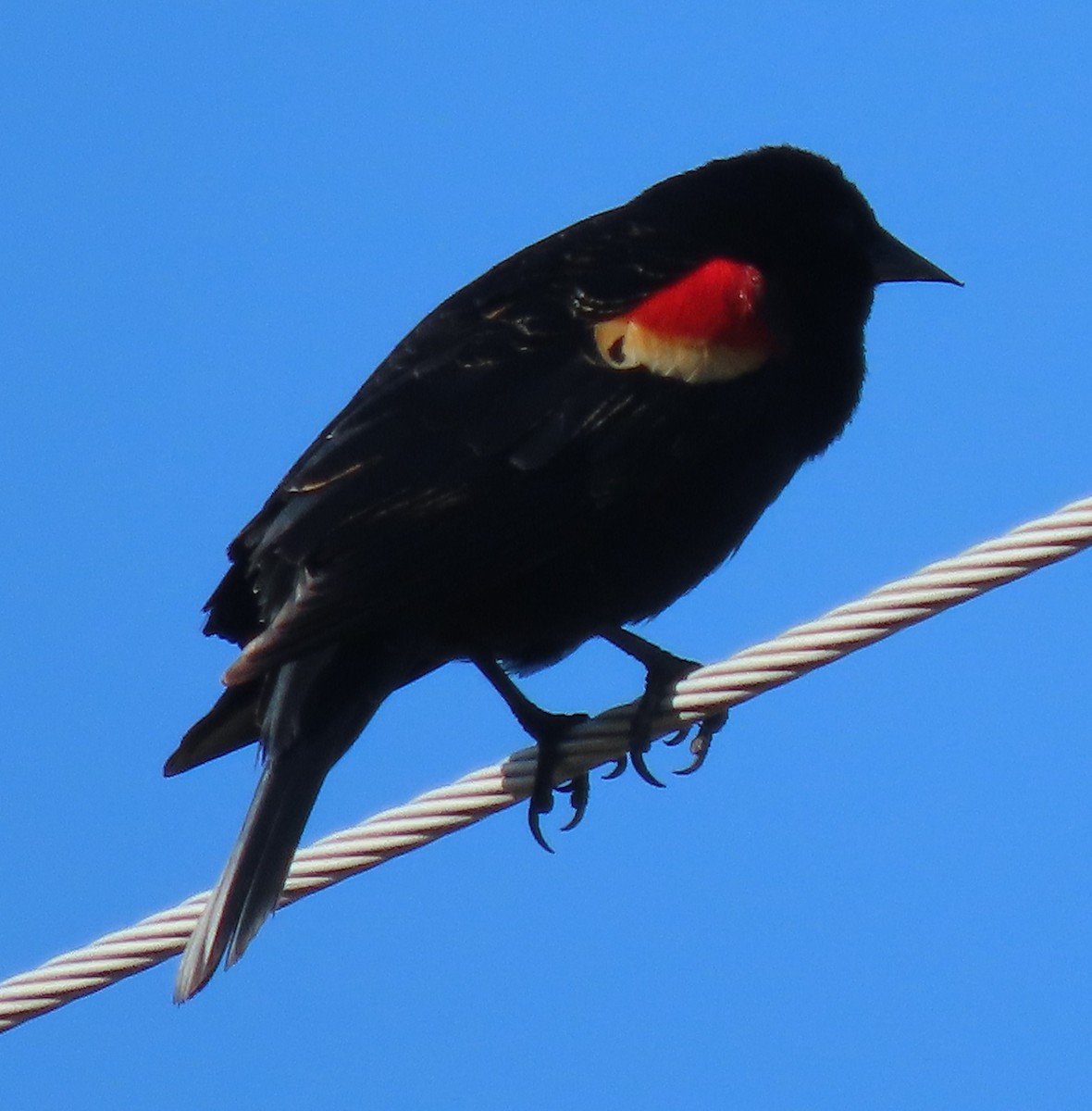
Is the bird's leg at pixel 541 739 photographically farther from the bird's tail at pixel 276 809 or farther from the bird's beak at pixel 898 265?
the bird's beak at pixel 898 265

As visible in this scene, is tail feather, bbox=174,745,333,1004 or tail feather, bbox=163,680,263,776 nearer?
tail feather, bbox=174,745,333,1004

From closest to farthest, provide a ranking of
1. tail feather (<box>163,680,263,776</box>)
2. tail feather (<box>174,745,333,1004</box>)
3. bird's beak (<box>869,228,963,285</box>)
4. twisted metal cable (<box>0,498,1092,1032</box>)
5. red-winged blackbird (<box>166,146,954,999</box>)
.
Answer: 1. twisted metal cable (<box>0,498,1092,1032</box>)
2. tail feather (<box>174,745,333,1004</box>)
3. red-winged blackbird (<box>166,146,954,999</box>)
4. tail feather (<box>163,680,263,776</box>)
5. bird's beak (<box>869,228,963,285</box>)

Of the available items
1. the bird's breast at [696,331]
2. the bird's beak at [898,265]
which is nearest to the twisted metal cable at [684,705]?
the bird's breast at [696,331]

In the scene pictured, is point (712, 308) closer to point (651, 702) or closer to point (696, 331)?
point (696, 331)

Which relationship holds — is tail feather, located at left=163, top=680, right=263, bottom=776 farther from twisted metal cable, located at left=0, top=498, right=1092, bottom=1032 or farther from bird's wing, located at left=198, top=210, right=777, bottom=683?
twisted metal cable, located at left=0, top=498, right=1092, bottom=1032

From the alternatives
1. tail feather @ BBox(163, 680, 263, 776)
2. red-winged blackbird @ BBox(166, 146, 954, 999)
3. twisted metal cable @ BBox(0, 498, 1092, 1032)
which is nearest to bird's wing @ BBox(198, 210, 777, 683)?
red-winged blackbird @ BBox(166, 146, 954, 999)

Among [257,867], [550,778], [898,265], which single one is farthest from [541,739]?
[898,265]
